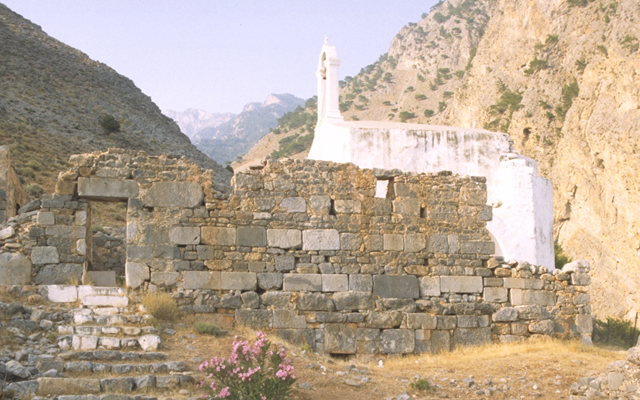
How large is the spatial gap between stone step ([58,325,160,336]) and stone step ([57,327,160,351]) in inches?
7.4

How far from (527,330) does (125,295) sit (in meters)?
6.91

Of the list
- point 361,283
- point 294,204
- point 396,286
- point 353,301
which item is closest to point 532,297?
point 396,286

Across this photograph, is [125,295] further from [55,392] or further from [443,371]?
[443,371]

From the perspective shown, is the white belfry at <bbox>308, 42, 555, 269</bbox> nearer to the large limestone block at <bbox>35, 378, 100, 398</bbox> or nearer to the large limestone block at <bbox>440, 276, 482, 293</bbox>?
the large limestone block at <bbox>440, 276, 482, 293</bbox>

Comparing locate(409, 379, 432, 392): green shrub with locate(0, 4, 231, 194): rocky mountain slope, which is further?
locate(0, 4, 231, 194): rocky mountain slope

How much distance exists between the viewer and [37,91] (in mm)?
38969

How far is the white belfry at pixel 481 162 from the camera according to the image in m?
18.5

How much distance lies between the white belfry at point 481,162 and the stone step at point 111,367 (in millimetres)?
11039

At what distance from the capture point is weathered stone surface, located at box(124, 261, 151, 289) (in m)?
10.5

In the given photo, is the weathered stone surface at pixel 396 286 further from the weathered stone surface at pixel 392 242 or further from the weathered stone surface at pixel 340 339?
the weathered stone surface at pixel 340 339

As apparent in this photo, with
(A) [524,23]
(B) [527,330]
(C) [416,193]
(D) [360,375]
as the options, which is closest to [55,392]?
(D) [360,375]

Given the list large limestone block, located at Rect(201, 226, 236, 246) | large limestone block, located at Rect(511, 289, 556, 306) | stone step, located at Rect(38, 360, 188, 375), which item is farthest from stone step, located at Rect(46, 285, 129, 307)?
large limestone block, located at Rect(511, 289, 556, 306)

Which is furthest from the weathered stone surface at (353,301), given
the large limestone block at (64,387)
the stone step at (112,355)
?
the large limestone block at (64,387)

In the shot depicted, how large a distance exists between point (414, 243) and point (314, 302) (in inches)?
82.4
